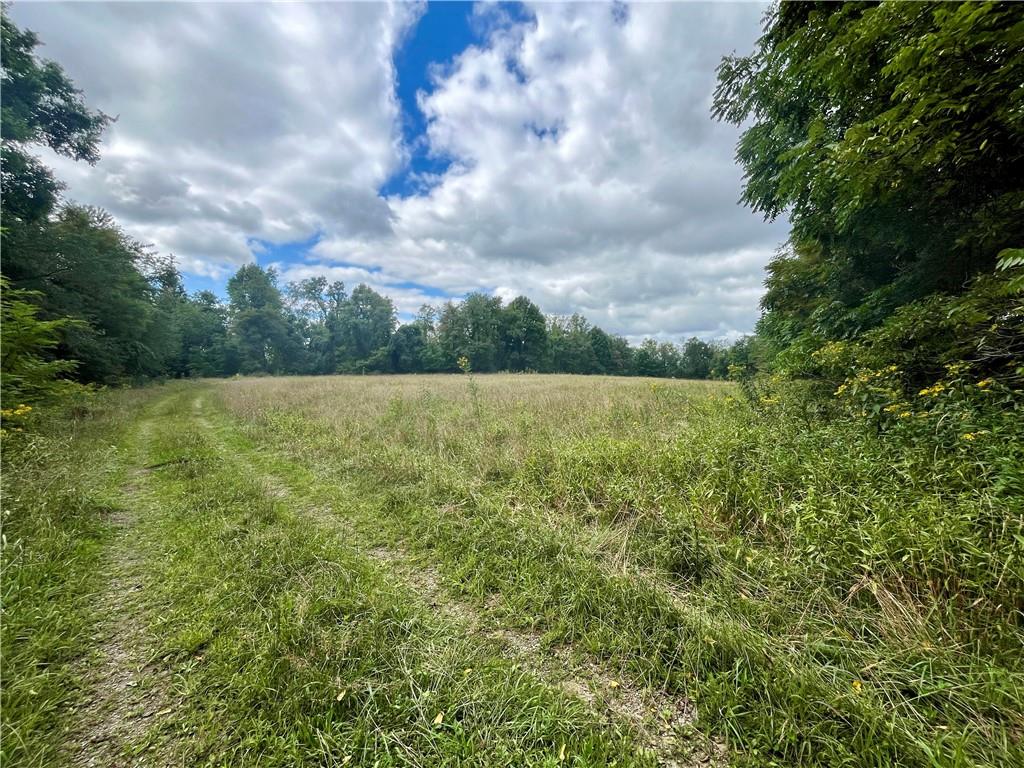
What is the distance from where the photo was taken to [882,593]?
238 centimetres

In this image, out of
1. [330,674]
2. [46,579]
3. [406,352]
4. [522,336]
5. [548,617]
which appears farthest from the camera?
[522,336]

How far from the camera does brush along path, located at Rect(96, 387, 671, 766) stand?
181 cm

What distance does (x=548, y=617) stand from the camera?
2.72 meters

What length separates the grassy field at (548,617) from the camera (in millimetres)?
1826

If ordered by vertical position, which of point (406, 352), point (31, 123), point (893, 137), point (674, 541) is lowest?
point (674, 541)

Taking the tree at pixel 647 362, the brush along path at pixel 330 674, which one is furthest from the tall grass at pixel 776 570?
the tree at pixel 647 362

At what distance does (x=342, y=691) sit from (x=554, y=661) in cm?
141

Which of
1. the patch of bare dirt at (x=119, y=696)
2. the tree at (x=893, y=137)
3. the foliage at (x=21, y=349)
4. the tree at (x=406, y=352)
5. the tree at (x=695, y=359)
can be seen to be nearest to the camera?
the patch of bare dirt at (x=119, y=696)

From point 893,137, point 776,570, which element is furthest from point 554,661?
point 893,137

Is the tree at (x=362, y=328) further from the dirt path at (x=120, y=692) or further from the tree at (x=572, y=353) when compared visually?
the dirt path at (x=120, y=692)

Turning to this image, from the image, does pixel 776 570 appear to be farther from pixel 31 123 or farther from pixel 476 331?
pixel 476 331

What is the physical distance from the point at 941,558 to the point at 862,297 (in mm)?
7254

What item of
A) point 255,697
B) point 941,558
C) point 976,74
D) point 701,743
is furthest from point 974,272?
point 255,697

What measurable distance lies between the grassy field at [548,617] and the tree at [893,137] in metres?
3.39
